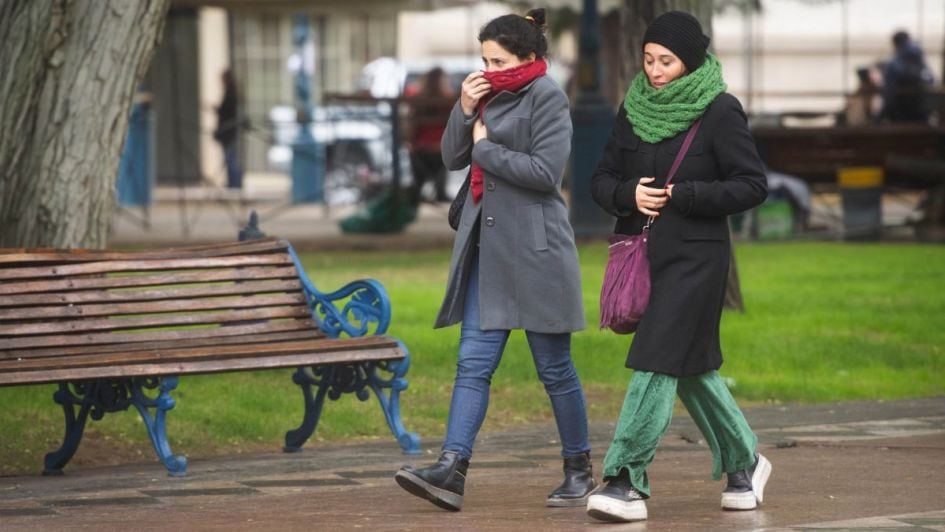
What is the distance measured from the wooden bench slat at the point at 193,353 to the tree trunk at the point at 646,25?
4.46 meters

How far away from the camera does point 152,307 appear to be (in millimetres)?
8016

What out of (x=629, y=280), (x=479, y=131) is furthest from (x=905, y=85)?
(x=629, y=280)

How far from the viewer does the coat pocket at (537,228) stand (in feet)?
22.0

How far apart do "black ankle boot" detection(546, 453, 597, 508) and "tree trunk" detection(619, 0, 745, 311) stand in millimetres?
5180

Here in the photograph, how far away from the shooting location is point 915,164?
19.4 metres

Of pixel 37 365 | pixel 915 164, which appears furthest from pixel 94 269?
pixel 915 164

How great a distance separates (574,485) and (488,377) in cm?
49

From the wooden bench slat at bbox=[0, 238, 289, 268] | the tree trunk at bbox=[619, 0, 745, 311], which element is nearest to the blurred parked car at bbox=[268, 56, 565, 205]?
the tree trunk at bbox=[619, 0, 745, 311]

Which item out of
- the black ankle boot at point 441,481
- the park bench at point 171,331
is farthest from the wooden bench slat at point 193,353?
the black ankle boot at point 441,481

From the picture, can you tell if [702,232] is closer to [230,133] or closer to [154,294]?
[154,294]

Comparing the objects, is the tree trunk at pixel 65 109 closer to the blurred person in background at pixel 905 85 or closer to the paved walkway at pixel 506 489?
the paved walkway at pixel 506 489

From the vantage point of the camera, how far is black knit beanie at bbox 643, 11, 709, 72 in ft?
20.6

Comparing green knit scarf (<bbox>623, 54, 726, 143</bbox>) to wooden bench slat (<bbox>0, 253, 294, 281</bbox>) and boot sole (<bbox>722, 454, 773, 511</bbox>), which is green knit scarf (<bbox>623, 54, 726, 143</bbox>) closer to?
boot sole (<bbox>722, 454, 773, 511</bbox>)

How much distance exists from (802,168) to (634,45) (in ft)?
24.9
